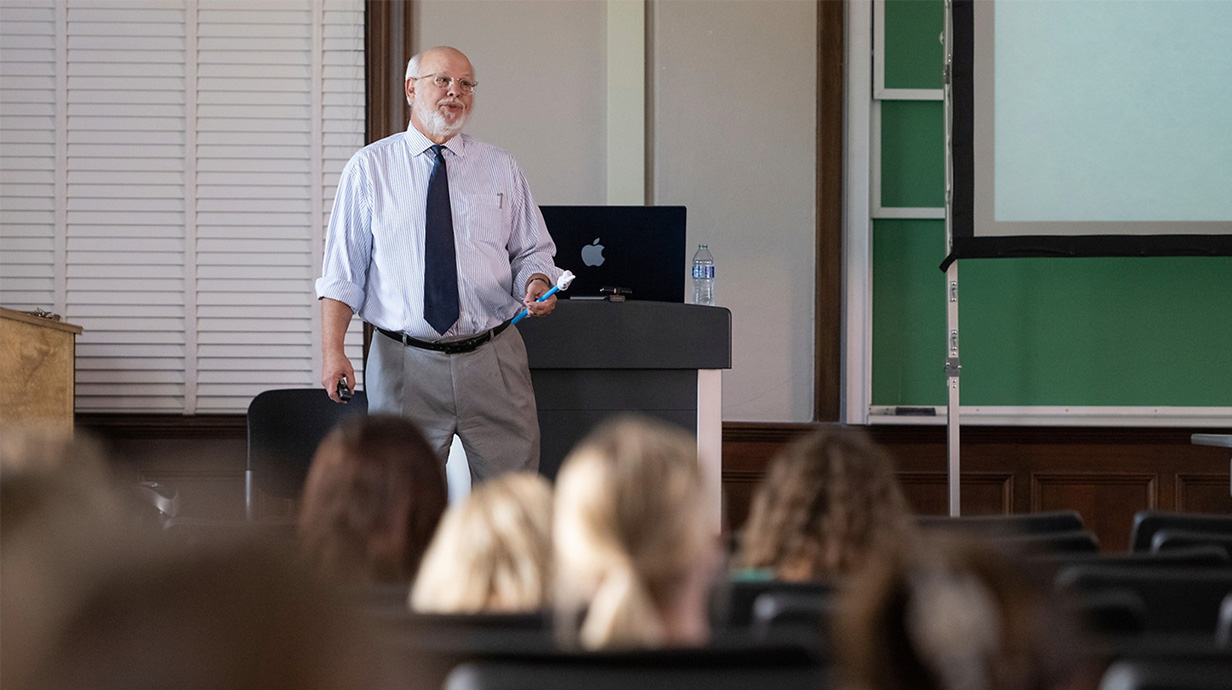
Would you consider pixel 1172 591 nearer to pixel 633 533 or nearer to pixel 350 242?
pixel 633 533

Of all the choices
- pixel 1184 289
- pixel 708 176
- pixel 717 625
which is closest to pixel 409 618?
pixel 717 625

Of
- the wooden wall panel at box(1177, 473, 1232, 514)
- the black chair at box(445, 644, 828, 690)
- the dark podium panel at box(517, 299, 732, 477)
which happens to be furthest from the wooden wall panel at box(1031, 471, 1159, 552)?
the black chair at box(445, 644, 828, 690)

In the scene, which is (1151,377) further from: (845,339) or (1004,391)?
(845,339)

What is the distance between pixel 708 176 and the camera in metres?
5.02

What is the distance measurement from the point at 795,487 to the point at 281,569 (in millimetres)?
1352

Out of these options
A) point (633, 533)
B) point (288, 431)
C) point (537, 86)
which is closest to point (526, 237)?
point (288, 431)

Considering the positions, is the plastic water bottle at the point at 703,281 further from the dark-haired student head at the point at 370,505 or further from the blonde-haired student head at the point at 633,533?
the blonde-haired student head at the point at 633,533

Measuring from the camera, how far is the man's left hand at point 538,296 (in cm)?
314

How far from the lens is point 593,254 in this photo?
3.86 meters

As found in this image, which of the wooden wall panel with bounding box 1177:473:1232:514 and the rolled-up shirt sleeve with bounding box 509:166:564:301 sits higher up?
the rolled-up shirt sleeve with bounding box 509:166:564:301

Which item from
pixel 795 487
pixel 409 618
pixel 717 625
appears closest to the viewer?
pixel 409 618

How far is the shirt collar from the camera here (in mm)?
3332

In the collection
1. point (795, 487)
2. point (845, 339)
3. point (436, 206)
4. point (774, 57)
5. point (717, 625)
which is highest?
point (774, 57)

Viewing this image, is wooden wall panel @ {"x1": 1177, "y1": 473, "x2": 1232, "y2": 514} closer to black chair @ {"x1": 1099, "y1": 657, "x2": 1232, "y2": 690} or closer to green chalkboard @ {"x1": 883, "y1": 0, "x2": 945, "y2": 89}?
green chalkboard @ {"x1": 883, "y1": 0, "x2": 945, "y2": 89}
